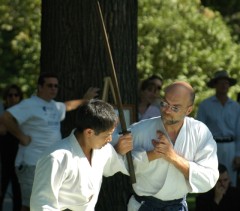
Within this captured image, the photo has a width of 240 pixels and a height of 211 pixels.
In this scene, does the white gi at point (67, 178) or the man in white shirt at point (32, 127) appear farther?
the man in white shirt at point (32, 127)

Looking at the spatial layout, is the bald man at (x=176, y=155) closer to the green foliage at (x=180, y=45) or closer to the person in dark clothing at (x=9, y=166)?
the person in dark clothing at (x=9, y=166)

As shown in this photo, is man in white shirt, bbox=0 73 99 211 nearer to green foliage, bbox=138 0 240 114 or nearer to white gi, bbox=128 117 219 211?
white gi, bbox=128 117 219 211

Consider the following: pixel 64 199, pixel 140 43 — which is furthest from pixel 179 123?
pixel 140 43

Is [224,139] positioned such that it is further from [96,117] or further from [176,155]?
[96,117]

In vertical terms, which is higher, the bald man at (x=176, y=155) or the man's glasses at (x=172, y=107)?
the man's glasses at (x=172, y=107)

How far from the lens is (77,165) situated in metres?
6.27

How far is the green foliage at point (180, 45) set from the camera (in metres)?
18.6

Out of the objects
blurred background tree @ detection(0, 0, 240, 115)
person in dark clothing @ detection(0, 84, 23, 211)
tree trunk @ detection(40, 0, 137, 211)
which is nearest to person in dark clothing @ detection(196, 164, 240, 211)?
tree trunk @ detection(40, 0, 137, 211)

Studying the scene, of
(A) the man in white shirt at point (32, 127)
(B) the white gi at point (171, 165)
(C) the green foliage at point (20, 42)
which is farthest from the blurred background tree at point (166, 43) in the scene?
(B) the white gi at point (171, 165)

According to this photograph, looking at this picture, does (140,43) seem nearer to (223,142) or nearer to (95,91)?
(223,142)

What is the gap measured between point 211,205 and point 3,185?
8.31 ft

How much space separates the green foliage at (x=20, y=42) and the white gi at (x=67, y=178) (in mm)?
12701

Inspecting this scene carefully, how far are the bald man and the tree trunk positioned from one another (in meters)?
2.19

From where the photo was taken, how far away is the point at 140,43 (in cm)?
1850
